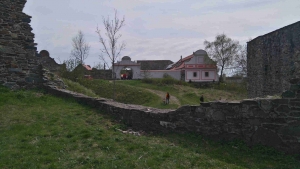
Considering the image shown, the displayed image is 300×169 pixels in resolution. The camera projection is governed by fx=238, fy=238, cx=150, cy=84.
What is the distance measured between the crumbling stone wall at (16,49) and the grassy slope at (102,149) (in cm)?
356

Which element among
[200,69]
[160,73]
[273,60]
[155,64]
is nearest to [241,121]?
[273,60]

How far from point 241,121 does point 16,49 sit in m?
9.41

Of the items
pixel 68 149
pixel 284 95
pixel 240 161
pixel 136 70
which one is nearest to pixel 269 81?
pixel 284 95

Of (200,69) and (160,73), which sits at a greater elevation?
(200,69)

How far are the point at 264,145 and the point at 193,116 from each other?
5.51 feet

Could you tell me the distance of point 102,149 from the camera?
4820 mm

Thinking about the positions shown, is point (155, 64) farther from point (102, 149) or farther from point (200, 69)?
point (102, 149)

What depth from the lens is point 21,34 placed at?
1034 centimetres

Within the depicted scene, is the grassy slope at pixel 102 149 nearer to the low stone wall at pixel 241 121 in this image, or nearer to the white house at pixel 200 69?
the low stone wall at pixel 241 121

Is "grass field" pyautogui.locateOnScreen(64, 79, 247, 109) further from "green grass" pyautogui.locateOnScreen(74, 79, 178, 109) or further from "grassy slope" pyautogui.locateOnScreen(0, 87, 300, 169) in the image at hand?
"grassy slope" pyautogui.locateOnScreen(0, 87, 300, 169)

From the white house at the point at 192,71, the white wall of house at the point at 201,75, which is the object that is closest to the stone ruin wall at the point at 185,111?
the white house at the point at 192,71

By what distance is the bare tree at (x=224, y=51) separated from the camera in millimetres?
41625

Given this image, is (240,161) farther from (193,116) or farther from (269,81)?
(269,81)

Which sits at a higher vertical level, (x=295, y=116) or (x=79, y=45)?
(x=79, y=45)
